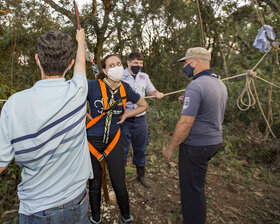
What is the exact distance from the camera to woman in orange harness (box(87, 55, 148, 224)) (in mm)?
2057

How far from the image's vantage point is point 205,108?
2006 millimetres

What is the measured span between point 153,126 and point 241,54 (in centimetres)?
557

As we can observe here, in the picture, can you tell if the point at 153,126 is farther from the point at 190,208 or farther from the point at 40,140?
the point at 40,140

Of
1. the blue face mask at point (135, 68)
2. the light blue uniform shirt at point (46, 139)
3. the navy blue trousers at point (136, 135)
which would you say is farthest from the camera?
the blue face mask at point (135, 68)

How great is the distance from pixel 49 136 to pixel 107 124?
101 centimetres

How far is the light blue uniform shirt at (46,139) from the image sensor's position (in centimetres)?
103

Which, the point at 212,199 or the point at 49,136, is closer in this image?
the point at 49,136

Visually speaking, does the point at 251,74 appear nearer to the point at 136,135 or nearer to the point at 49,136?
the point at 136,135

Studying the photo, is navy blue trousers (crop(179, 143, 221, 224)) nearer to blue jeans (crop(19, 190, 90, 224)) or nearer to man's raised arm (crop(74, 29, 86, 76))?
blue jeans (crop(19, 190, 90, 224))

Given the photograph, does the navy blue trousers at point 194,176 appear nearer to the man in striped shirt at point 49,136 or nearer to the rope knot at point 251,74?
the man in striped shirt at point 49,136

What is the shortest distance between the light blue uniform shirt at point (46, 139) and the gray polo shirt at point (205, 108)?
1.10 m

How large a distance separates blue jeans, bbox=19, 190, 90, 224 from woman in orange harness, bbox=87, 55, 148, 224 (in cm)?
76

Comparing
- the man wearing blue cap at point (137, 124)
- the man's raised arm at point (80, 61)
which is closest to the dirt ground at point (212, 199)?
the man wearing blue cap at point (137, 124)

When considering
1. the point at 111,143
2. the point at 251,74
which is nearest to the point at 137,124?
the point at 111,143
